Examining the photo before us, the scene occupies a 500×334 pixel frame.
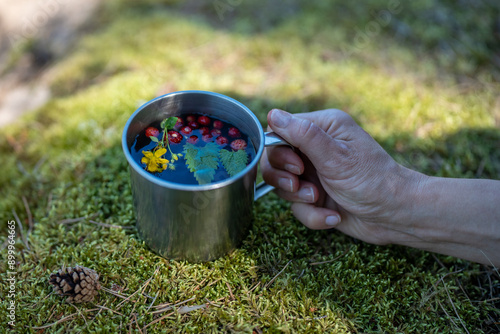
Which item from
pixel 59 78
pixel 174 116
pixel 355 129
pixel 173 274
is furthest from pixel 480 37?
pixel 59 78

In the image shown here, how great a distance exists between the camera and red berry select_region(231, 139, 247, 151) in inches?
66.5

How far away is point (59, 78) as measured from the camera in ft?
10.3

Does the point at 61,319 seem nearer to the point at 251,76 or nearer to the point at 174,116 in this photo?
the point at 174,116

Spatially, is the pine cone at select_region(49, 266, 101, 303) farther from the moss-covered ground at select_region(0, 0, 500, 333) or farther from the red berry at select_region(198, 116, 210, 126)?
the red berry at select_region(198, 116, 210, 126)

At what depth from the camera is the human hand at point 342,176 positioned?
5.59 feet

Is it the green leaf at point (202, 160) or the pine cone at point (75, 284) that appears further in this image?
the pine cone at point (75, 284)

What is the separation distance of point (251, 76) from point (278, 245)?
4.80 ft

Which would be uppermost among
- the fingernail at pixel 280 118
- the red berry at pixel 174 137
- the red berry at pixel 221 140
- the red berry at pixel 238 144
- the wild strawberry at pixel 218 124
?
the fingernail at pixel 280 118

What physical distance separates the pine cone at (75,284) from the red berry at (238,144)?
81 cm

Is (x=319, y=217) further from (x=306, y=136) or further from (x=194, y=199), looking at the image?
(x=194, y=199)

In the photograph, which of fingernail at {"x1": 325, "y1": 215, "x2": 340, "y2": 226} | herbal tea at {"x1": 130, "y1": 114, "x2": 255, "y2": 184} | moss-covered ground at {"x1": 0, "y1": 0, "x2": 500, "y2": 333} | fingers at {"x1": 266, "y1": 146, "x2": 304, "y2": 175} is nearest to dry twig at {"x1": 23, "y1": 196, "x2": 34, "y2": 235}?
moss-covered ground at {"x1": 0, "y1": 0, "x2": 500, "y2": 333}

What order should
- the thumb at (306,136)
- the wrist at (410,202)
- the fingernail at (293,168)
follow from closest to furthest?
1. the thumb at (306,136)
2. the wrist at (410,202)
3. the fingernail at (293,168)

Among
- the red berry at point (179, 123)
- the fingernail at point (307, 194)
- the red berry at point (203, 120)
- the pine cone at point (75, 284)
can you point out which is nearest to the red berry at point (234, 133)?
the red berry at point (203, 120)

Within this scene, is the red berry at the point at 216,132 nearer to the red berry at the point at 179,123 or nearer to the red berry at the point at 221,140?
the red berry at the point at 221,140
